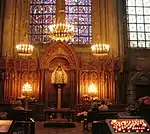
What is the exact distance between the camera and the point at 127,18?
18844 mm

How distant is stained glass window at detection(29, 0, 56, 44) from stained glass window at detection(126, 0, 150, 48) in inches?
177

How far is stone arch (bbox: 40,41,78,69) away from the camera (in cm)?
1672

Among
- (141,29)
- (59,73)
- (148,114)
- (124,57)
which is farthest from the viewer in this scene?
(141,29)

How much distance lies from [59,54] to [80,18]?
290 cm

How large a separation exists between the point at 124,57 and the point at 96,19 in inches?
107

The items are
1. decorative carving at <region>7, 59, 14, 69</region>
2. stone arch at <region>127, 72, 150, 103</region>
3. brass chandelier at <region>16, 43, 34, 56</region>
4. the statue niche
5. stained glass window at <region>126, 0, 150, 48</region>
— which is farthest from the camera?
stained glass window at <region>126, 0, 150, 48</region>

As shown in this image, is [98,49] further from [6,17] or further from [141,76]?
[6,17]

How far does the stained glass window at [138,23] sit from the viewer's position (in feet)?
61.0

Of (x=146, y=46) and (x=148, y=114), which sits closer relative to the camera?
(x=148, y=114)

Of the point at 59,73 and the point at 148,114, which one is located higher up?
the point at 59,73

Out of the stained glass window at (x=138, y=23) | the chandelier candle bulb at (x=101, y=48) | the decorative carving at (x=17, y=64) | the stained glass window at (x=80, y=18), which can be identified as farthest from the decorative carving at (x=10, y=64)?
the stained glass window at (x=138, y=23)

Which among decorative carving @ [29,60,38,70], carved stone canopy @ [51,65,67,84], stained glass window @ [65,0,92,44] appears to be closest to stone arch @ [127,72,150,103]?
stained glass window @ [65,0,92,44]

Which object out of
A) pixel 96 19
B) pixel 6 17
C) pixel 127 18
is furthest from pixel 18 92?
pixel 127 18

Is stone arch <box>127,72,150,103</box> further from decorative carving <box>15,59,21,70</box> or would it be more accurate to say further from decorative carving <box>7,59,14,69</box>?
decorative carving <box>7,59,14,69</box>
